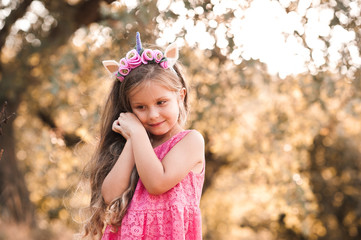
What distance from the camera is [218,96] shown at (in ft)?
19.8

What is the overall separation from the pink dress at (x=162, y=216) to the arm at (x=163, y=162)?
0.24 ft

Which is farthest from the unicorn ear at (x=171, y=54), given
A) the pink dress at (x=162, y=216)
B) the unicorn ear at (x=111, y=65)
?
the pink dress at (x=162, y=216)

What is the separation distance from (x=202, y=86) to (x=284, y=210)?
205 cm

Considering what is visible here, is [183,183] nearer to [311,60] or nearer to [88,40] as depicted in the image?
[311,60]

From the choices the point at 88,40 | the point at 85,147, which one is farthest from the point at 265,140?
the point at 85,147

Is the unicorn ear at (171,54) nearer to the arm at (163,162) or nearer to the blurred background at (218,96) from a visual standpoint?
the arm at (163,162)

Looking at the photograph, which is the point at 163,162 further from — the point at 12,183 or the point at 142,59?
the point at 12,183

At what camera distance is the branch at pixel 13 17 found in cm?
603

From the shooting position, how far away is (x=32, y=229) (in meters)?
6.95

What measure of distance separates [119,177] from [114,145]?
28cm

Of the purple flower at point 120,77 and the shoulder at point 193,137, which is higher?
the purple flower at point 120,77

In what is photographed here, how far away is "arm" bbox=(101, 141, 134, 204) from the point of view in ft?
6.97

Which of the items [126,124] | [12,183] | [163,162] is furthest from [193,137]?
[12,183]

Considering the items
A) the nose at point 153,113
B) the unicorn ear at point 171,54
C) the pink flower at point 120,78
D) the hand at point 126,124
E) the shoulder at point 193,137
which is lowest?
the shoulder at point 193,137
